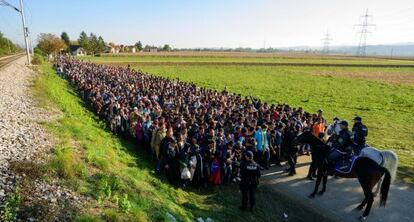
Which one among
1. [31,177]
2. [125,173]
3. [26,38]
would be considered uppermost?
[26,38]

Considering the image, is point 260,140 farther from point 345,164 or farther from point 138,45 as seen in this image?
point 138,45

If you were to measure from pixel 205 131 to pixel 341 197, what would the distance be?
506 cm

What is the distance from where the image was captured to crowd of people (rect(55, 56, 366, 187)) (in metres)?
10.9

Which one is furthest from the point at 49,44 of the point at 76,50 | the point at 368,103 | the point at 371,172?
the point at 371,172

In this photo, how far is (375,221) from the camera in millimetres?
9234

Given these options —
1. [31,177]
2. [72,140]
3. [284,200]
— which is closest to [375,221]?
[284,200]

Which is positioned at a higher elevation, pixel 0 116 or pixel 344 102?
pixel 0 116

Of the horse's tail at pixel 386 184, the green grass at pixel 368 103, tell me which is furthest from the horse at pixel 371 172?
the green grass at pixel 368 103

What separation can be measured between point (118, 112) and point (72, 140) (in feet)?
15.1

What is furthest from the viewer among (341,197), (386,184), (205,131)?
(205,131)

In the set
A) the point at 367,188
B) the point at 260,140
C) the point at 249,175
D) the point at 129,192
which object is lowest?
the point at 367,188

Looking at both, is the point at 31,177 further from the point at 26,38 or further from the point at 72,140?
the point at 26,38

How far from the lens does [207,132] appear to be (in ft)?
39.2

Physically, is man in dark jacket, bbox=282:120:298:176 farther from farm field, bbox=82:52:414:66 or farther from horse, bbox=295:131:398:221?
farm field, bbox=82:52:414:66
